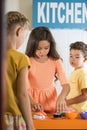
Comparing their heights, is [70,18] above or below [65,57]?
above

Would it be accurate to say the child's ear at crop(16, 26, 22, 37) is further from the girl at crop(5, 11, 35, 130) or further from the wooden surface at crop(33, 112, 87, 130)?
the wooden surface at crop(33, 112, 87, 130)

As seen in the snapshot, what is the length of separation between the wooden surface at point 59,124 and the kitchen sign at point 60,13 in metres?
0.59

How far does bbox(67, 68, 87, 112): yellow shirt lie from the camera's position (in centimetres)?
176

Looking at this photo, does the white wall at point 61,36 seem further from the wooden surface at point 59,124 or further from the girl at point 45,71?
the wooden surface at point 59,124

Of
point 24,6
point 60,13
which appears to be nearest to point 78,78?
point 60,13

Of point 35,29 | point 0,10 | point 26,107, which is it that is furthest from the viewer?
point 35,29

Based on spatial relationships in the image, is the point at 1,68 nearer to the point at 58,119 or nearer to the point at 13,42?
the point at 13,42

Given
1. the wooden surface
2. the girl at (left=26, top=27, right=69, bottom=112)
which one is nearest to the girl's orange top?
the girl at (left=26, top=27, right=69, bottom=112)

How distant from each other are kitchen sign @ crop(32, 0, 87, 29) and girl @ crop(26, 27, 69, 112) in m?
0.07

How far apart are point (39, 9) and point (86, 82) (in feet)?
1.81

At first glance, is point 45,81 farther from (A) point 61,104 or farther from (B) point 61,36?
(B) point 61,36

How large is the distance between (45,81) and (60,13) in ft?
1.48

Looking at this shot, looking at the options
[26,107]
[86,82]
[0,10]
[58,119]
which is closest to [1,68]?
[0,10]

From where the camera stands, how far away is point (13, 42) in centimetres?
114
